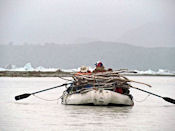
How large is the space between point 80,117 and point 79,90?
328cm

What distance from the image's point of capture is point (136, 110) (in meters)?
17.7

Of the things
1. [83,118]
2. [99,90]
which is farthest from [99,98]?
[83,118]

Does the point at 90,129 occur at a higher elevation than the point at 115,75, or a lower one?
lower

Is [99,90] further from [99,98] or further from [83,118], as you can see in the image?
[83,118]

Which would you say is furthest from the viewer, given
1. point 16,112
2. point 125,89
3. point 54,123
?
point 125,89

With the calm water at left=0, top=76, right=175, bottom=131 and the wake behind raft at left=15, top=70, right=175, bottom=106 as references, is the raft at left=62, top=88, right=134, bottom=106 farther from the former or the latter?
the calm water at left=0, top=76, right=175, bottom=131

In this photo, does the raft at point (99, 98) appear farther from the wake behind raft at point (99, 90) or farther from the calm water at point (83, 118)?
the calm water at point (83, 118)

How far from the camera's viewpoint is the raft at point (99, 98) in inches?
709

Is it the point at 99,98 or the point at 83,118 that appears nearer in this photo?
the point at 83,118

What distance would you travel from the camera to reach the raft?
59.1ft

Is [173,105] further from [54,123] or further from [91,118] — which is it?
[54,123]

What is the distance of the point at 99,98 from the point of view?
18047mm

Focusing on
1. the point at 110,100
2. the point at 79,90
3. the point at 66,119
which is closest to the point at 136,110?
the point at 110,100

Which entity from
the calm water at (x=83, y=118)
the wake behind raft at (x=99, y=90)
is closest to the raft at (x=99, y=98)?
the wake behind raft at (x=99, y=90)
